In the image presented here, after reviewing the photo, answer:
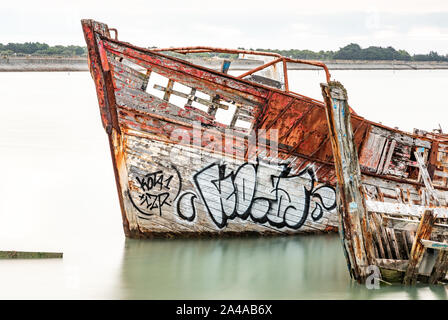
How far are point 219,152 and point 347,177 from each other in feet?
9.11

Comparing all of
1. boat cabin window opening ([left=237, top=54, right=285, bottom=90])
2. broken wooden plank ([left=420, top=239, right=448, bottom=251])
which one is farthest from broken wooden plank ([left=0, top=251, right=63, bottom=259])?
broken wooden plank ([left=420, top=239, right=448, bottom=251])

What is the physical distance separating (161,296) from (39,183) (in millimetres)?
9046

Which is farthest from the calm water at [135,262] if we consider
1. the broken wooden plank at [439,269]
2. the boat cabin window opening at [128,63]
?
the boat cabin window opening at [128,63]

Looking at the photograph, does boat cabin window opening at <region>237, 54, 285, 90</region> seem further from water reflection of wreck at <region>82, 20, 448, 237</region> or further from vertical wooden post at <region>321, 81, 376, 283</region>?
vertical wooden post at <region>321, 81, 376, 283</region>

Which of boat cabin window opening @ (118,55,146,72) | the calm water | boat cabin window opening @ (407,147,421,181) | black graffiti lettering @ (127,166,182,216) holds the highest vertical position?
boat cabin window opening @ (118,55,146,72)

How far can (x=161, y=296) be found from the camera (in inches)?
377

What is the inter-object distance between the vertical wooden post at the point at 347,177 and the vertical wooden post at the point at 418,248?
0.55 meters

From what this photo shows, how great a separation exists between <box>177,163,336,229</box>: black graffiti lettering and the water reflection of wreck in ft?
0.05

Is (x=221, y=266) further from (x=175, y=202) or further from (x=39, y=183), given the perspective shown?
(x=39, y=183)

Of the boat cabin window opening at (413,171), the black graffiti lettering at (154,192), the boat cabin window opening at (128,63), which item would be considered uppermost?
the boat cabin window opening at (128,63)

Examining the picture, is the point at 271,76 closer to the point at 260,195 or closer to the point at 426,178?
the point at 260,195

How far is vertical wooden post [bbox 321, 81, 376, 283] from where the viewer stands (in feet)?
29.5

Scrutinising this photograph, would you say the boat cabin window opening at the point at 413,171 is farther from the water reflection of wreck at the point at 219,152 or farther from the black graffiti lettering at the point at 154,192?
the black graffiti lettering at the point at 154,192

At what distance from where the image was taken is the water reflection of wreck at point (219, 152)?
1091 centimetres
